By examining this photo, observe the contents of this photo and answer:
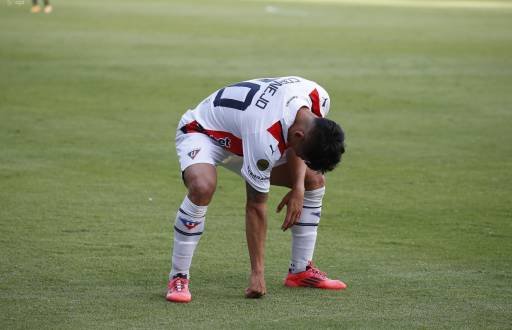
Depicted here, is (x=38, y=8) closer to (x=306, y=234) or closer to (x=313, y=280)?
(x=306, y=234)

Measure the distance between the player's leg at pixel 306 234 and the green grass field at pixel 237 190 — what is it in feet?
0.55

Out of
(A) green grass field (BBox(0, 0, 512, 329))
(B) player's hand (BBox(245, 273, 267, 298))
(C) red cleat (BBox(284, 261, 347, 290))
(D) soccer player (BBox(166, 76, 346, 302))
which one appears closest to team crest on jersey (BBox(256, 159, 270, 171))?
(D) soccer player (BBox(166, 76, 346, 302))

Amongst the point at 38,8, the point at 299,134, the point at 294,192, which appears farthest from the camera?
the point at 38,8

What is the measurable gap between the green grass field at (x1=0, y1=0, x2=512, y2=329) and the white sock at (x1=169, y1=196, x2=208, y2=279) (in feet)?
0.91

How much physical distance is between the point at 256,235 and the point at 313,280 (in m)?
0.66

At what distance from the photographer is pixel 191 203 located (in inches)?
274

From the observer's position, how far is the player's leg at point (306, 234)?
290 inches

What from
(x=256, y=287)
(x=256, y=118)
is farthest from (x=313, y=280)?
(x=256, y=118)

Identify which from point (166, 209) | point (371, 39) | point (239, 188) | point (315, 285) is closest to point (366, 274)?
point (315, 285)

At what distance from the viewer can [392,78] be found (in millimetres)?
20297

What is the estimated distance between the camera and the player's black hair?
6.54m

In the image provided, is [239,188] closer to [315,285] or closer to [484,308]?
[315,285]

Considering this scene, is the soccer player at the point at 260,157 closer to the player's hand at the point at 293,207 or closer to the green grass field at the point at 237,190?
the player's hand at the point at 293,207

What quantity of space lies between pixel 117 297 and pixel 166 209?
3162 millimetres
